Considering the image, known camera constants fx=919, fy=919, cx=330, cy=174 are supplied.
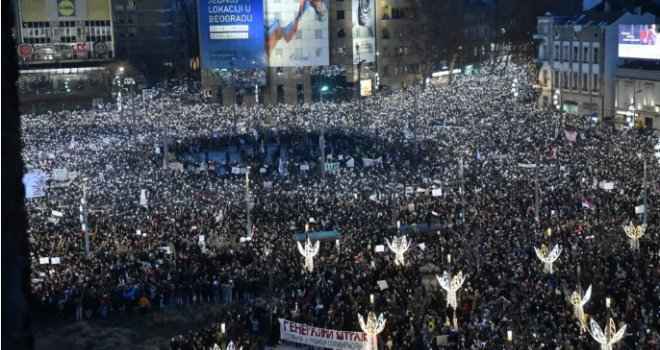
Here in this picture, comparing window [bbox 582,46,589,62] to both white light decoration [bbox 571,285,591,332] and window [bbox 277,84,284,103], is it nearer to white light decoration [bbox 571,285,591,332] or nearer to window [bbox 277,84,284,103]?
window [bbox 277,84,284,103]

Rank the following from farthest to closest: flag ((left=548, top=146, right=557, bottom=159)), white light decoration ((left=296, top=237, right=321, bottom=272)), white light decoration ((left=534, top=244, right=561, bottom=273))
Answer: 1. flag ((left=548, top=146, right=557, bottom=159))
2. white light decoration ((left=296, top=237, right=321, bottom=272))
3. white light decoration ((left=534, top=244, right=561, bottom=273))

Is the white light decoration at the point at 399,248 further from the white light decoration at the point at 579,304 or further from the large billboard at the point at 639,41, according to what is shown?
→ the large billboard at the point at 639,41

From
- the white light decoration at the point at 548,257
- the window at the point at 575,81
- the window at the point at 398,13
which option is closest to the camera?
the white light decoration at the point at 548,257

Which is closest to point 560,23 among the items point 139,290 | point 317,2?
point 317,2

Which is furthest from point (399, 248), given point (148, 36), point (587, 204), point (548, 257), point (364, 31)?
point (148, 36)

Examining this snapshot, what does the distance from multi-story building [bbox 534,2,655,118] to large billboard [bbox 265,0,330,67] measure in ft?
59.8

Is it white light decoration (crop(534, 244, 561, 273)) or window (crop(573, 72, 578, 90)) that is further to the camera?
window (crop(573, 72, 578, 90))

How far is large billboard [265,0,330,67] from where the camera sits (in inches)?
2896

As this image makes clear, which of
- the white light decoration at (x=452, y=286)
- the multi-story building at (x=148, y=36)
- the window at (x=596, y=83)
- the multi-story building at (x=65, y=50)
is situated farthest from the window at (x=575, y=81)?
the multi-story building at (x=148, y=36)

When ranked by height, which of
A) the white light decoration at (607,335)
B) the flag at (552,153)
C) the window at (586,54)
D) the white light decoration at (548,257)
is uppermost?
the window at (586,54)

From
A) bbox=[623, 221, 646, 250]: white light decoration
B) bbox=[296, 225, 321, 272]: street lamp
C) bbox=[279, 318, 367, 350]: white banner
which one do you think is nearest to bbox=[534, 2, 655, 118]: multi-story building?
bbox=[623, 221, 646, 250]: white light decoration

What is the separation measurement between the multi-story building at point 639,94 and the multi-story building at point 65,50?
182 feet

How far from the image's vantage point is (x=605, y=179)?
103ft

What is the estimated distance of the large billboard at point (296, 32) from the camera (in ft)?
241
